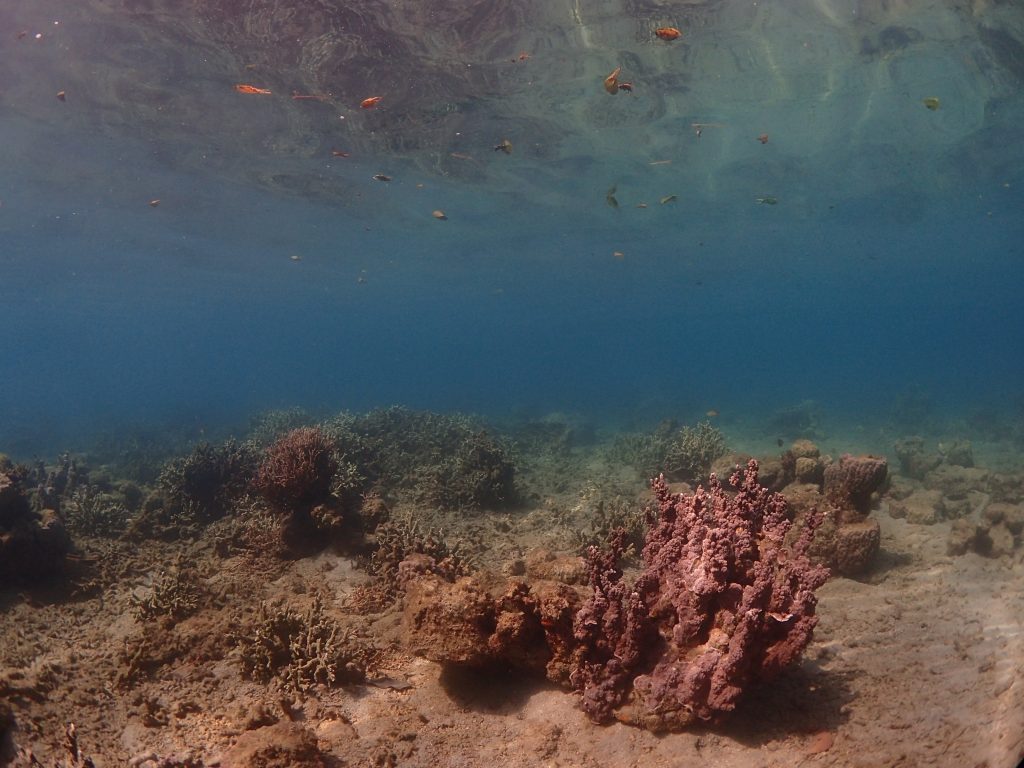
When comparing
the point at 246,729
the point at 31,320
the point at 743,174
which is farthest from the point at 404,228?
the point at 31,320

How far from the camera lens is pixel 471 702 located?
461 centimetres

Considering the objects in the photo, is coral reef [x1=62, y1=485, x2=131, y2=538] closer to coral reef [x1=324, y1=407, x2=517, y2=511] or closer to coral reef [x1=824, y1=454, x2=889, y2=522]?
coral reef [x1=324, y1=407, x2=517, y2=511]

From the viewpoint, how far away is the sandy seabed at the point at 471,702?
375 centimetres

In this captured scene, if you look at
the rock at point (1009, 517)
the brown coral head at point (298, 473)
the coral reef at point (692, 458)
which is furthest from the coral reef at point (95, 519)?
the rock at point (1009, 517)

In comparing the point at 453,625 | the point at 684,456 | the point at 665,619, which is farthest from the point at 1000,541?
the point at 453,625

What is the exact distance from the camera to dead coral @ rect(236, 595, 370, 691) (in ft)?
16.5

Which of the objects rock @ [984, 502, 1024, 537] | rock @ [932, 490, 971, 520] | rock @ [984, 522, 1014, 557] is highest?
rock @ [984, 502, 1024, 537]

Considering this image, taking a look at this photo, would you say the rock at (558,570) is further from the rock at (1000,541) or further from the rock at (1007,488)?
the rock at (1007,488)

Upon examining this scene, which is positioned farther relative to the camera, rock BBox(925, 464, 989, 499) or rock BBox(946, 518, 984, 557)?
rock BBox(925, 464, 989, 499)

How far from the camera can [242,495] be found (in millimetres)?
10836

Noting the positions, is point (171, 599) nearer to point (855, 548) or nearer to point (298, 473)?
point (298, 473)

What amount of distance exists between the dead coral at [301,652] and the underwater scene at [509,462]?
43mm

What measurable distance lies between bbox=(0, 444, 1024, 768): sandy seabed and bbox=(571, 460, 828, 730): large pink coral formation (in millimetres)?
292

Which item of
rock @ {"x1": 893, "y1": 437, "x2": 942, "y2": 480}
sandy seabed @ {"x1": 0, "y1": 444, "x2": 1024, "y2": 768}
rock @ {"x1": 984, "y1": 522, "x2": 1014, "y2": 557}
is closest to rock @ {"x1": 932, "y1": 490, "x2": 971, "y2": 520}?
rock @ {"x1": 984, "y1": 522, "x2": 1014, "y2": 557}
